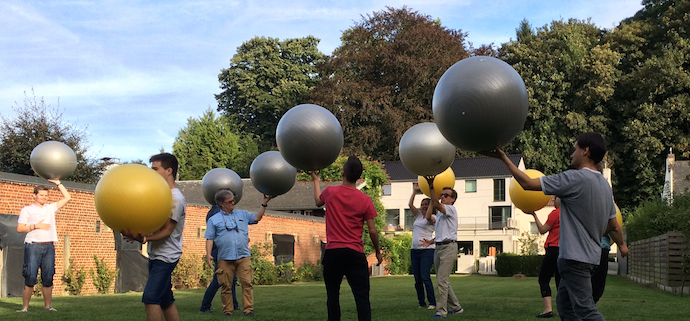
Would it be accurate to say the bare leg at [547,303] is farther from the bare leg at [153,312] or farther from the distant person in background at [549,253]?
the bare leg at [153,312]

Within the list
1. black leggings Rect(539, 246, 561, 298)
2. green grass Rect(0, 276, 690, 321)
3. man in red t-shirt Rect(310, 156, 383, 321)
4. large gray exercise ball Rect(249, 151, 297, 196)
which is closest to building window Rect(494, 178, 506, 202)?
green grass Rect(0, 276, 690, 321)

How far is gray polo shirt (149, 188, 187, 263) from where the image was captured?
5.64m

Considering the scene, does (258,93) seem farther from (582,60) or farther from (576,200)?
(576,200)

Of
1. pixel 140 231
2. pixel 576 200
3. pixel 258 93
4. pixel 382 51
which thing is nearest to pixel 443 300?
pixel 576 200

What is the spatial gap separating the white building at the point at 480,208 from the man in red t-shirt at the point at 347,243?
41160mm

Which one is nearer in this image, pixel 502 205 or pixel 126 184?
pixel 126 184

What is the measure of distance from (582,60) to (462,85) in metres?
43.5

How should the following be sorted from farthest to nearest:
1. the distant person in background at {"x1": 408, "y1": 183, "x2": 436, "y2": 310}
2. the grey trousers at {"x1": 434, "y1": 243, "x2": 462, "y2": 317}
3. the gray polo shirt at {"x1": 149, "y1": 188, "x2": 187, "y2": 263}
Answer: the distant person in background at {"x1": 408, "y1": 183, "x2": 436, "y2": 310} → the grey trousers at {"x1": 434, "y1": 243, "x2": 462, "y2": 317} → the gray polo shirt at {"x1": 149, "y1": 188, "x2": 187, "y2": 263}

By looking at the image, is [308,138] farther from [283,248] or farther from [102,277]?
[283,248]

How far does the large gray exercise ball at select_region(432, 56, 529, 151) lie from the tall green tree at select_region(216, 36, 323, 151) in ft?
148

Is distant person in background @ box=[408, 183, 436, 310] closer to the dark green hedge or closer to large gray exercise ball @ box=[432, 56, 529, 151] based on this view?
large gray exercise ball @ box=[432, 56, 529, 151]

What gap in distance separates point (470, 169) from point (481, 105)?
47.8 meters

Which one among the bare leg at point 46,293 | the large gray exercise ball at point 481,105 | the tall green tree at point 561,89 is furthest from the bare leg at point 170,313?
the tall green tree at point 561,89

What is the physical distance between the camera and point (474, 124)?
516 centimetres
